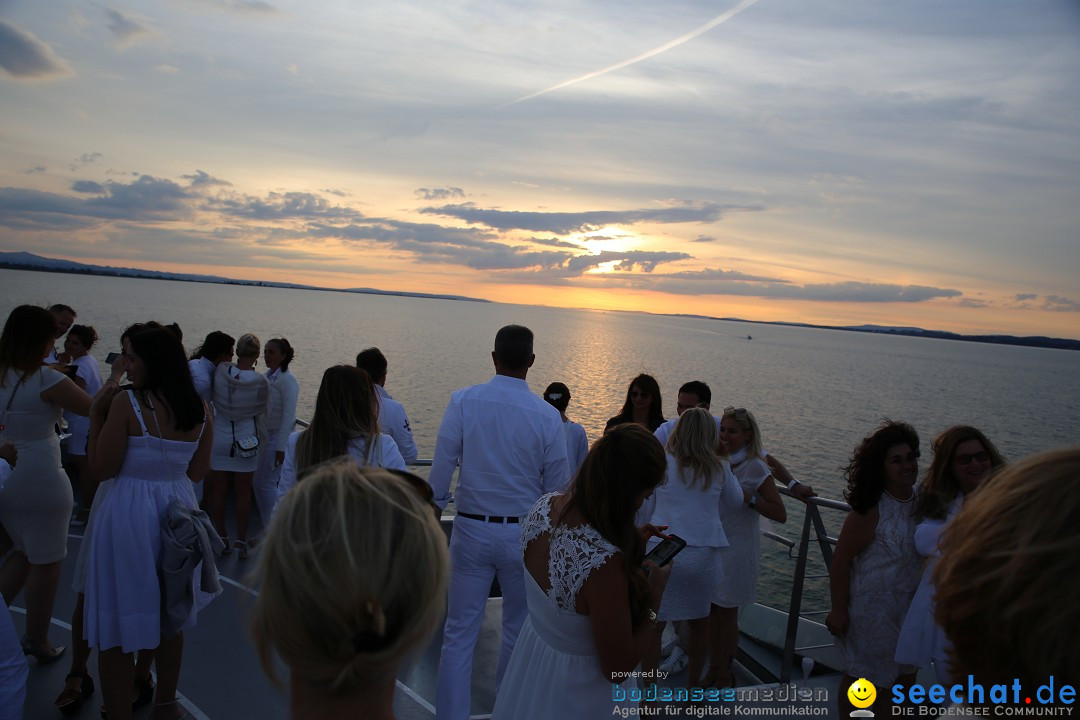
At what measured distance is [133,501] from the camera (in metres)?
3.21

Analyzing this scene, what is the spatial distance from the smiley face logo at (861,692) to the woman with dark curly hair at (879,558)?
27 mm

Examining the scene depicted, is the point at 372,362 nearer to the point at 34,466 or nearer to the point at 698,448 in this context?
the point at 34,466

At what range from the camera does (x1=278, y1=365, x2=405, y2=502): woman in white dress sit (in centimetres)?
327

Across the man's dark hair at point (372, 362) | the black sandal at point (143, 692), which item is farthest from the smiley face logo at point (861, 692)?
the black sandal at point (143, 692)

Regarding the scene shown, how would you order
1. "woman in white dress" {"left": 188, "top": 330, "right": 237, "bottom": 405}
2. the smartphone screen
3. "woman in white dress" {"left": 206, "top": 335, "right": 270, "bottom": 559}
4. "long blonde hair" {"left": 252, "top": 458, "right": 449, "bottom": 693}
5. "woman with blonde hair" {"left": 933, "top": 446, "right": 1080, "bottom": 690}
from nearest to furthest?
"woman with blonde hair" {"left": 933, "top": 446, "right": 1080, "bottom": 690}, "long blonde hair" {"left": 252, "top": 458, "right": 449, "bottom": 693}, the smartphone screen, "woman in white dress" {"left": 188, "top": 330, "right": 237, "bottom": 405}, "woman in white dress" {"left": 206, "top": 335, "right": 270, "bottom": 559}

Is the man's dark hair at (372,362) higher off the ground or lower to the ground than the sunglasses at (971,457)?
higher

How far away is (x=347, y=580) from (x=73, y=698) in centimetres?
350

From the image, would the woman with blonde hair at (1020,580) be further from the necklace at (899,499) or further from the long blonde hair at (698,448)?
the long blonde hair at (698,448)

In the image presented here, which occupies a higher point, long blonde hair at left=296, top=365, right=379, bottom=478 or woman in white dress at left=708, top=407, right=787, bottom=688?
long blonde hair at left=296, top=365, right=379, bottom=478

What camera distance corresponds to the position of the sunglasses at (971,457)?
3.27 meters

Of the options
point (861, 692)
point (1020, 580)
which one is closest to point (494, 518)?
point (861, 692)

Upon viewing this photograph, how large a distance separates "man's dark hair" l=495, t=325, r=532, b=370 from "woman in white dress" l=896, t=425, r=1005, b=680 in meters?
2.24

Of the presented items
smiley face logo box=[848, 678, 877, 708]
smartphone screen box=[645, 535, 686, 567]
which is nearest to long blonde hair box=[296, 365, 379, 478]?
smartphone screen box=[645, 535, 686, 567]

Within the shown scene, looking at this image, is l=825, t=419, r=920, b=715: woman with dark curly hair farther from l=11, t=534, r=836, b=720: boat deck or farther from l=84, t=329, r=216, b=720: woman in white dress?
l=84, t=329, r=216, b=720: woman in white dress
